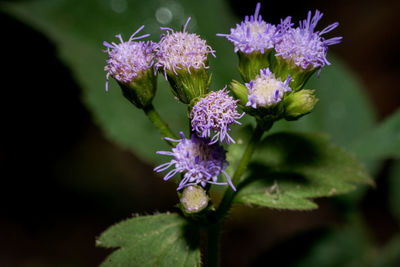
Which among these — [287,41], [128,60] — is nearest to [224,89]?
[287,41]

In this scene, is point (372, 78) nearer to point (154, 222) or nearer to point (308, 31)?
point (308, 31)

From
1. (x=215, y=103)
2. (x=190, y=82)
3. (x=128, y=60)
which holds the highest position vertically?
(x=128, y=60)

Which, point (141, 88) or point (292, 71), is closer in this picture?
point (292, 71)

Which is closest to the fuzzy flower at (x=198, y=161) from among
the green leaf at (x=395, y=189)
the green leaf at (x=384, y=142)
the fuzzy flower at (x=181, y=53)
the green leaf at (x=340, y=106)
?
the fuzzy flower at (x=181, y=53)

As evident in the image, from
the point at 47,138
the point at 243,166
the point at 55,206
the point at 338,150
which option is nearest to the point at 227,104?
the point at 243,166

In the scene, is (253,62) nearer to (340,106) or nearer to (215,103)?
(215,103)

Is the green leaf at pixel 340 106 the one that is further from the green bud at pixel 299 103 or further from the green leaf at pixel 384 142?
the green bud at pixel 299 103

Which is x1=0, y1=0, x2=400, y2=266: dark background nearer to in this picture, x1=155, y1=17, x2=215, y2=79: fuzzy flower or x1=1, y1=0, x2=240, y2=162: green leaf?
x1=1, y1=0, x2=240, y2=162: green leaf
